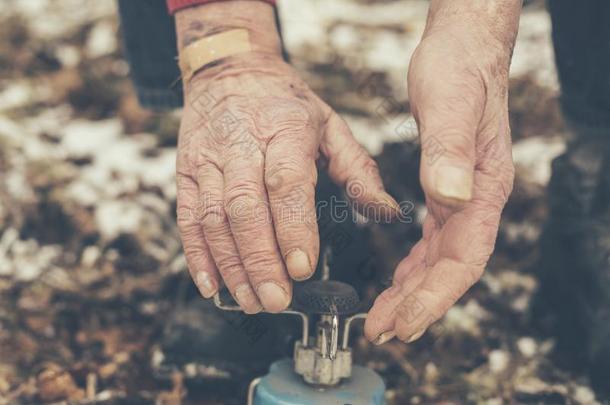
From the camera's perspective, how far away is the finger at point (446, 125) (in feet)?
3.18

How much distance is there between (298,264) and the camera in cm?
A: 113

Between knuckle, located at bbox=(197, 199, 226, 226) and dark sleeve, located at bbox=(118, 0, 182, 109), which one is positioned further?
dark sleeve, located at bbox=(118, 0, 182, 109)

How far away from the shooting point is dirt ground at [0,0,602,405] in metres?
1.64

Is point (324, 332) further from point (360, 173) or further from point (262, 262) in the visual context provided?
point (360, 173)

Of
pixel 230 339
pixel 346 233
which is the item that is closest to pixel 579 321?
pixel 346 233

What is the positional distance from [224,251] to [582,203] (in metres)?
1.02

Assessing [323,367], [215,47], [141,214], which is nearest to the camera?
[323,367]

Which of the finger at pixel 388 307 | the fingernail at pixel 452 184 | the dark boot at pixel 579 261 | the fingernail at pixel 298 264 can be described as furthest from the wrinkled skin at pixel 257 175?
the dark boot at pixel 579 261

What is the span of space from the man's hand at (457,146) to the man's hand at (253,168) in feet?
0.52

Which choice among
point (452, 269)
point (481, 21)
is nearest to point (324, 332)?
point (452, 269)

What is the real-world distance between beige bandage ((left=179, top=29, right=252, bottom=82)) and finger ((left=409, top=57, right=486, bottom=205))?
17.5 inches

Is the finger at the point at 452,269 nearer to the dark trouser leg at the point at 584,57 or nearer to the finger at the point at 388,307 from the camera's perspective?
the finger at the point at 388,307

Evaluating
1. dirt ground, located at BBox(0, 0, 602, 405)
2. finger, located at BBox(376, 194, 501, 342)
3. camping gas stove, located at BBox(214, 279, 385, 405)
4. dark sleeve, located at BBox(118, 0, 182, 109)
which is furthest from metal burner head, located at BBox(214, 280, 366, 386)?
dark sleeve, located at BBox(118, 0, 182, 109)

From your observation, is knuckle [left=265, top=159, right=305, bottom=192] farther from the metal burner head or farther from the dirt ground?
the dirt ground
